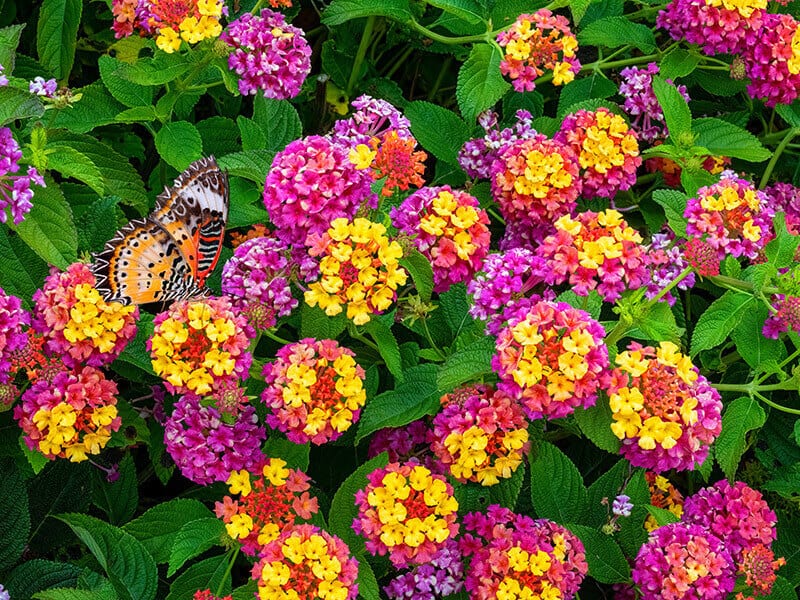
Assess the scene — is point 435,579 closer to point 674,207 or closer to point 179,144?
point 674,207

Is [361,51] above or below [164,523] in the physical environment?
above

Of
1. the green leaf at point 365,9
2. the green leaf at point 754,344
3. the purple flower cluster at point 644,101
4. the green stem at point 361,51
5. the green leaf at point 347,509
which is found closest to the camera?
the green leaf at point 347,509

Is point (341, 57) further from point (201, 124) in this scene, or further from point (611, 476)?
point (611, 476)

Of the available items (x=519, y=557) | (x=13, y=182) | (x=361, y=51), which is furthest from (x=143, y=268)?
(x=361, y=51)

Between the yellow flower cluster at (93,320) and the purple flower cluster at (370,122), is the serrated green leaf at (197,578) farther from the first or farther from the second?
the purple flower cluster at (370,122)

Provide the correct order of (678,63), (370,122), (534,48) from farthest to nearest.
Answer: (678,63) → (534,48) → (370,122)

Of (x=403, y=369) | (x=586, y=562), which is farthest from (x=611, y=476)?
(x=403, y=369)

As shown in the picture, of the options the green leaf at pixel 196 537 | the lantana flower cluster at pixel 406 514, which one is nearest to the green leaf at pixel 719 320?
the lantana flower cluster at pixel 406 514
